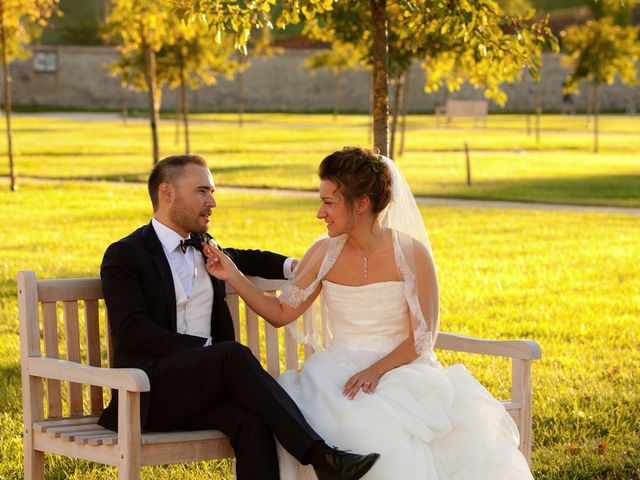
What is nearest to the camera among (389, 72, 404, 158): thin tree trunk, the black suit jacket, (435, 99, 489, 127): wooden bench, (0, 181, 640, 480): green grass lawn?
the black suit jacket

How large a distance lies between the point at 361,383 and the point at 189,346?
2.01 feet

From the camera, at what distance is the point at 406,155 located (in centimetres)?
3028

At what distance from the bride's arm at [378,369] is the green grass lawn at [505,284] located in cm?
107

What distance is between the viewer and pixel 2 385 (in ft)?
21.9

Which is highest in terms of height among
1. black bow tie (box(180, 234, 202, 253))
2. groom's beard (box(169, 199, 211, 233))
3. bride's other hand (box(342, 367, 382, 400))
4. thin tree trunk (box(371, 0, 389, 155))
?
thin tree trunk (box(371, 0, 389, 155))

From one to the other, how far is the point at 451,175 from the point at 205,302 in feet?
63.6

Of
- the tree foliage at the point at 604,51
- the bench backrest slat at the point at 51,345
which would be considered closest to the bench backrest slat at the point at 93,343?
the bench backrest slat at the point at 51,345

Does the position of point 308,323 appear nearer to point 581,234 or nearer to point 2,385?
point 2,385

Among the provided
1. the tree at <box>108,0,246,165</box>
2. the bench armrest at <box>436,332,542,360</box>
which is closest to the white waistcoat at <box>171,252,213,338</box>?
the bench armrest at <box>436,332,542,360</box>

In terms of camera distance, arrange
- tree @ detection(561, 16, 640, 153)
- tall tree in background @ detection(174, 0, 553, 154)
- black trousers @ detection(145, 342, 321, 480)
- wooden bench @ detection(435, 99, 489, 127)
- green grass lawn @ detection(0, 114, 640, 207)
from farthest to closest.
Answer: wooden bench @ detection(435, 99, 489, 127), tree @ detection(561, 16, 640, 153), green grass lawn @ detection(0, 114, 640, 207), tall tree in background @ detection(174, 0, 553, 154), black trousers @ detection(145, 342, 321, 480)

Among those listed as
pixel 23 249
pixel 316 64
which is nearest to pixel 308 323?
pixel 23 249

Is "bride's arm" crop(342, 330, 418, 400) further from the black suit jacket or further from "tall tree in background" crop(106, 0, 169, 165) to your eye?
"tall tree in background" crop(106, 0, 169, 165)

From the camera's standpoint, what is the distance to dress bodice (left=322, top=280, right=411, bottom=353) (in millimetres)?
4625

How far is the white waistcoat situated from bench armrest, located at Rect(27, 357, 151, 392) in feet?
1.51
